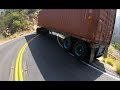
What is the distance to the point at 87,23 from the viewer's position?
43.4 feet

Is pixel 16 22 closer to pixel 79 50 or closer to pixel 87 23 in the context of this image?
pixel 79 50

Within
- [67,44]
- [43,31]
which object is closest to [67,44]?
[67,44]

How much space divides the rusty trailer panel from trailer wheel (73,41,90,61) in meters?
0.48

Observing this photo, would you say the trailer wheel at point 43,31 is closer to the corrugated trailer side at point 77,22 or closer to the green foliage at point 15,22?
the corrugated trailer side at point 77,22

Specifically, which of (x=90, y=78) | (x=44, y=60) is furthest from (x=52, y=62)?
(x=90, y=78)

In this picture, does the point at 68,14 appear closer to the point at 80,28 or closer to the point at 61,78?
the point at 80,28

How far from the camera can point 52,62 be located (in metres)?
12.7

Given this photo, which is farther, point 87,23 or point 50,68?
point 87,23

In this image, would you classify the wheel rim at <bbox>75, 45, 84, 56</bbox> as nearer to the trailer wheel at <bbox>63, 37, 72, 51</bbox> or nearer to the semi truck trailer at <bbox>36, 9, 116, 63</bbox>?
the semi truck trailer at <bbox>36, 9, 116, 63</bbox>

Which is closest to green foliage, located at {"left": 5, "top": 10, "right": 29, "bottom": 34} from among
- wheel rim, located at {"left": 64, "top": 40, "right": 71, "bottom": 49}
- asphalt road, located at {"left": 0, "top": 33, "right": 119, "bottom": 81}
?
wheel rim, located at {"left": 64, "top": 40, "right": 71, "bottom": 49}

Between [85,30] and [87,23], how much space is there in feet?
1.41

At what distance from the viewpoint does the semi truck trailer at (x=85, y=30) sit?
42.8 feet

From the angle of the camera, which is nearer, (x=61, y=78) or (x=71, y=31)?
(x=61, y=78)

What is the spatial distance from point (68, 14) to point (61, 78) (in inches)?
254
